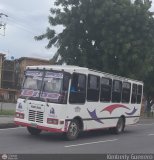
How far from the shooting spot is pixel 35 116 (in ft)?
61.2

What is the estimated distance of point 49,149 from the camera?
1580cm

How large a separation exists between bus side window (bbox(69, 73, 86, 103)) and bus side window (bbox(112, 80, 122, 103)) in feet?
10.9

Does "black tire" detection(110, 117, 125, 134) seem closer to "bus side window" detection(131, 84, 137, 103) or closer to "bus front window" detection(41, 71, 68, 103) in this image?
"bus side window" detection(131, 84, 137, 103)

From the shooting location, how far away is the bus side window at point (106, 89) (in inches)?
843

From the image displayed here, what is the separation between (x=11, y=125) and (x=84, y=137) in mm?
3927

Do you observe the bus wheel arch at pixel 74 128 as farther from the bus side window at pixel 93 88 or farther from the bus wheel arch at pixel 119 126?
the bus wheel arch at pixel 119 126

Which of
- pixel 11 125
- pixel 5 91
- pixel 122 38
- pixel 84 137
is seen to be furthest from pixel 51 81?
pixel 5 91

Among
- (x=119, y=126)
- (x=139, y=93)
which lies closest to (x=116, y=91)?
(x=119, y=126)

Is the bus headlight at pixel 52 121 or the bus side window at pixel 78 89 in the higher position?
the bus side window at pixel 78 89

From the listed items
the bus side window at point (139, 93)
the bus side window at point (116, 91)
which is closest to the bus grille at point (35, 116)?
the bus side window at point (116, 91)

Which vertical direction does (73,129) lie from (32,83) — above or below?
below

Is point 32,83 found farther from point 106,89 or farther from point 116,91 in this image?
point 116,91

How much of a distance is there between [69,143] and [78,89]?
225cm

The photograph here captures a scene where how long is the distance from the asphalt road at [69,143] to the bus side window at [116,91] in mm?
1694
